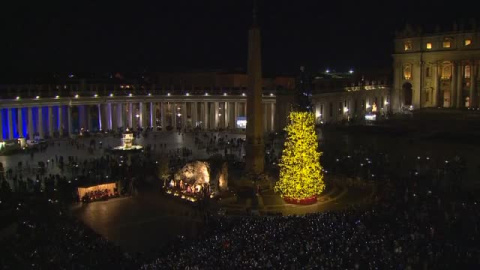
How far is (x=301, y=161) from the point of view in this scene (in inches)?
1174

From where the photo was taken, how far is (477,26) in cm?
7194

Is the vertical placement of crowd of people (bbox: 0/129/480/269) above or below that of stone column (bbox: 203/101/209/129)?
below

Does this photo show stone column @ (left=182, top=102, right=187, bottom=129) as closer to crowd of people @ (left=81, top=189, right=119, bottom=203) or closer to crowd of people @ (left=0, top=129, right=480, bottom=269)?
crowd of people @ (left=81, top=189, right=119, bottom=203)

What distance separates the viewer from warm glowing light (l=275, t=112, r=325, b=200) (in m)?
29.8

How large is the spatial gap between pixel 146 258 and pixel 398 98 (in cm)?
7027

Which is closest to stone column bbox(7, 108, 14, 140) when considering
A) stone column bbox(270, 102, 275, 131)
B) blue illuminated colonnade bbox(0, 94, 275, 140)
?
blue illuminated colonnade bbox(0, 94, 275, 140)

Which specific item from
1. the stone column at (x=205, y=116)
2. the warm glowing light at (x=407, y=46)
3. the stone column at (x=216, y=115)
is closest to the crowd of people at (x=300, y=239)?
the stone column at (x=205, y=116)

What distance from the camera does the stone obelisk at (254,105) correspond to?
1353 inches

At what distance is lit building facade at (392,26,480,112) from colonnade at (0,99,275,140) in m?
26.2

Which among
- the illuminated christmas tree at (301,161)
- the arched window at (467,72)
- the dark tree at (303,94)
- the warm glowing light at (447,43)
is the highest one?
the warm glowing light at (447,43)

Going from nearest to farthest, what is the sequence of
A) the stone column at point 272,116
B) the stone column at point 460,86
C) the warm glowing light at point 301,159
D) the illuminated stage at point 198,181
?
the warm glowing light at point 301,159 → the illuminated stage at point 198,181 → the stone column at point 272,116 → the stone column at point 460,86

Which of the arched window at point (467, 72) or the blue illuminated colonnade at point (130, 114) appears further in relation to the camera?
the arched window at point (467, 72)

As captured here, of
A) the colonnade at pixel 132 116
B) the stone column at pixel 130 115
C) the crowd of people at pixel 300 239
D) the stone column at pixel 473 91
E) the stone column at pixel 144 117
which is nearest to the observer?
the crowd of people at pixel 300 239

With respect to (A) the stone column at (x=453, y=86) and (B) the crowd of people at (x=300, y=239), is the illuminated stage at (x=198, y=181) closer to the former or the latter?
(B) the crowd of people at (x=300, y=239)
